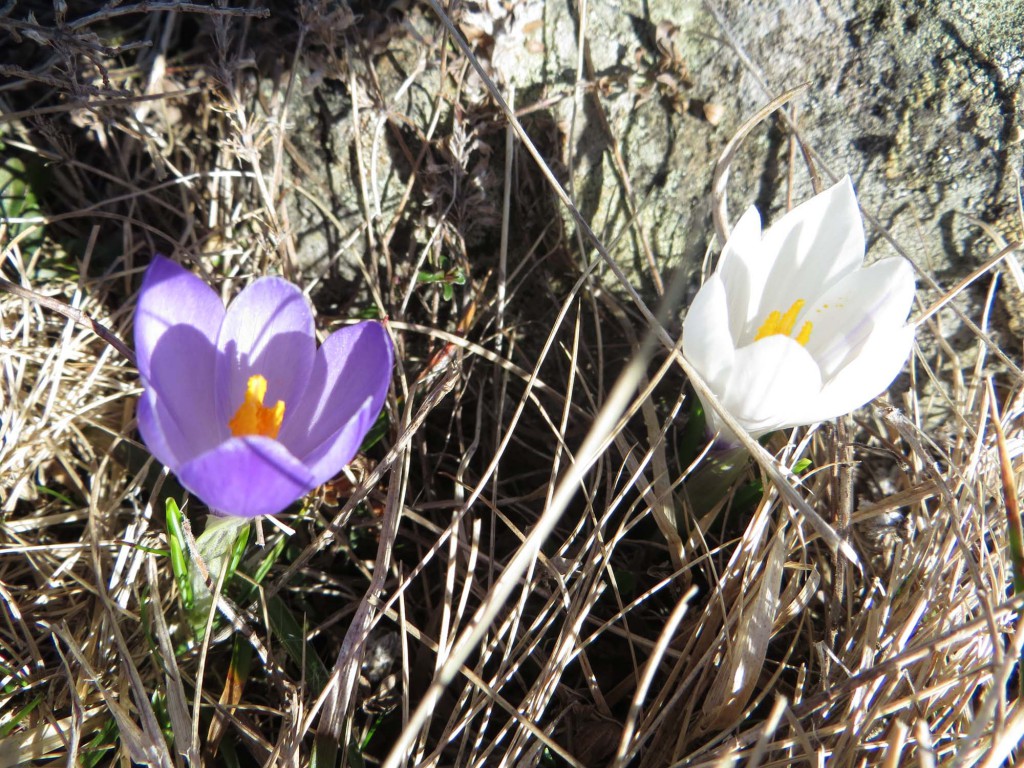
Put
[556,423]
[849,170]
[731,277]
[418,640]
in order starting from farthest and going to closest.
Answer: [556,423]
[849,170]
[418,640]
[731,277]

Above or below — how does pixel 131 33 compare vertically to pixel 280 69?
above

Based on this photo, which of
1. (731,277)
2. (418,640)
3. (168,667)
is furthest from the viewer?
(418,640)

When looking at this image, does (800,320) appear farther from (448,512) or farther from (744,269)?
(448,512)

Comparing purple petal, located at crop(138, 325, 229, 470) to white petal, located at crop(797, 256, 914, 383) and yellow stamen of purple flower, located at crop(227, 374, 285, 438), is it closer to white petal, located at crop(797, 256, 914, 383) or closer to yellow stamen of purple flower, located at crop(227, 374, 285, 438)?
yellow stamen of purple flower, located at crop(227, 374, 285, 438)

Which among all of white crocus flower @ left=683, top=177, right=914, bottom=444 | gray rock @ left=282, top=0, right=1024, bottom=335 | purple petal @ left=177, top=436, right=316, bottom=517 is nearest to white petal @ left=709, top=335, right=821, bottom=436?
white crocus flower @ left=683, top=177, right=914, bottom=444

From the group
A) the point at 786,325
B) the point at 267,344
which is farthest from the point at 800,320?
the point at 267,344

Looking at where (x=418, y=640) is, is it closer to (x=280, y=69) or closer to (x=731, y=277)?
(x=731, y=277)

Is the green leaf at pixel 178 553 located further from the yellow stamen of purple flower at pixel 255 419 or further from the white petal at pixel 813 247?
the white petal at pixel 813 247

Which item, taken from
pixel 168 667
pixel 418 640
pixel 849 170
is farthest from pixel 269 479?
pixel 849 170
